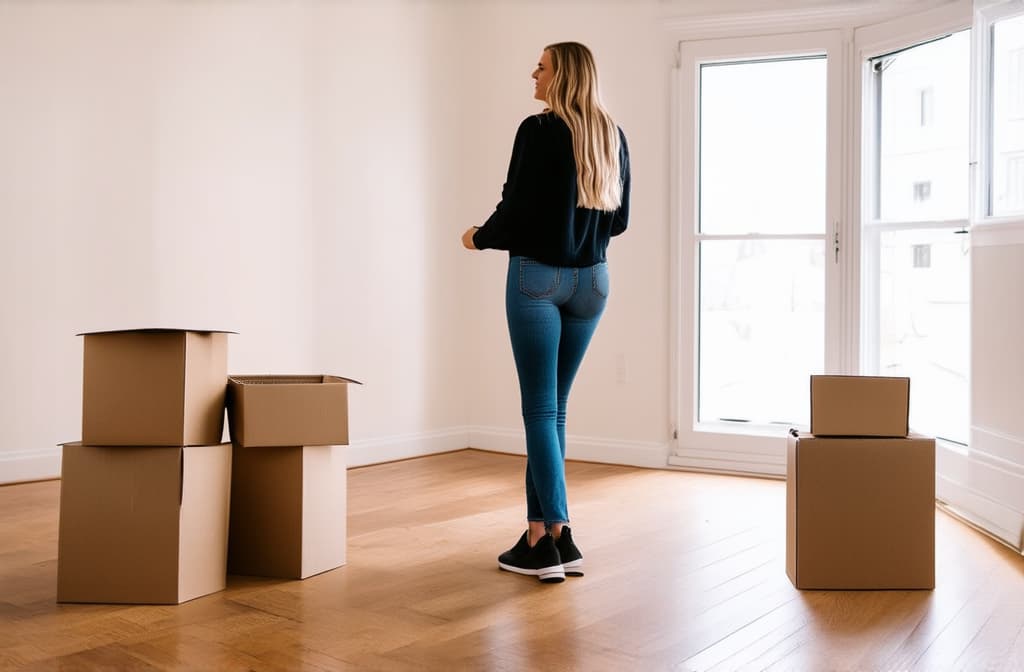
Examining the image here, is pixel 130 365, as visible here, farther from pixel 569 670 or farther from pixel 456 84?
pixel 456 84

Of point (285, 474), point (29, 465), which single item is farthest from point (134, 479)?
point (29, 465)

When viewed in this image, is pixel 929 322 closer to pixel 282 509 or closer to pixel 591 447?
pixel 591 447

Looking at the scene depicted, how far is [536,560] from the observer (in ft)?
8.41

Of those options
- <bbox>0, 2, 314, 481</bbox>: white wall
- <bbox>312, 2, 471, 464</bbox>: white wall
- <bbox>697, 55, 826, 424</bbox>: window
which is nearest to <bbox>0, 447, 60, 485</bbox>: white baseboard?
<bbox>0, 2, 314, 481</bbox>: white wall

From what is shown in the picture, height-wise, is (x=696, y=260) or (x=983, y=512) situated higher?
(x=696, y=260)

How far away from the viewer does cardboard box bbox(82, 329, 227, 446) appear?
Result: 7.48ft

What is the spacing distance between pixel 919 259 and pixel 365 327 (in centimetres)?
234

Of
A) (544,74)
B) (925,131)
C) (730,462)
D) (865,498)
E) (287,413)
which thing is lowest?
(730,462)

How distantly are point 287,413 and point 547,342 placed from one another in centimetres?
66

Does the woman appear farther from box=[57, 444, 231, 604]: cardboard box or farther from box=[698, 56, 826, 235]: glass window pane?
box=[698, 56, 826, 235]: glass window pane

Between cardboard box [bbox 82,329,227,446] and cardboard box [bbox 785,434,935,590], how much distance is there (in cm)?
145

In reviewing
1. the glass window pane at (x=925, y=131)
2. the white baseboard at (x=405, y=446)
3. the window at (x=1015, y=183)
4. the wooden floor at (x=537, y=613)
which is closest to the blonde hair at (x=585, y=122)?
the wooden floor at (x=537, y=613)

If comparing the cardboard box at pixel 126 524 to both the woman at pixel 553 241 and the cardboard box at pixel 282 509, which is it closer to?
the cardboard box at pixel 282 509

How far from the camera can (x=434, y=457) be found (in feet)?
15.3
